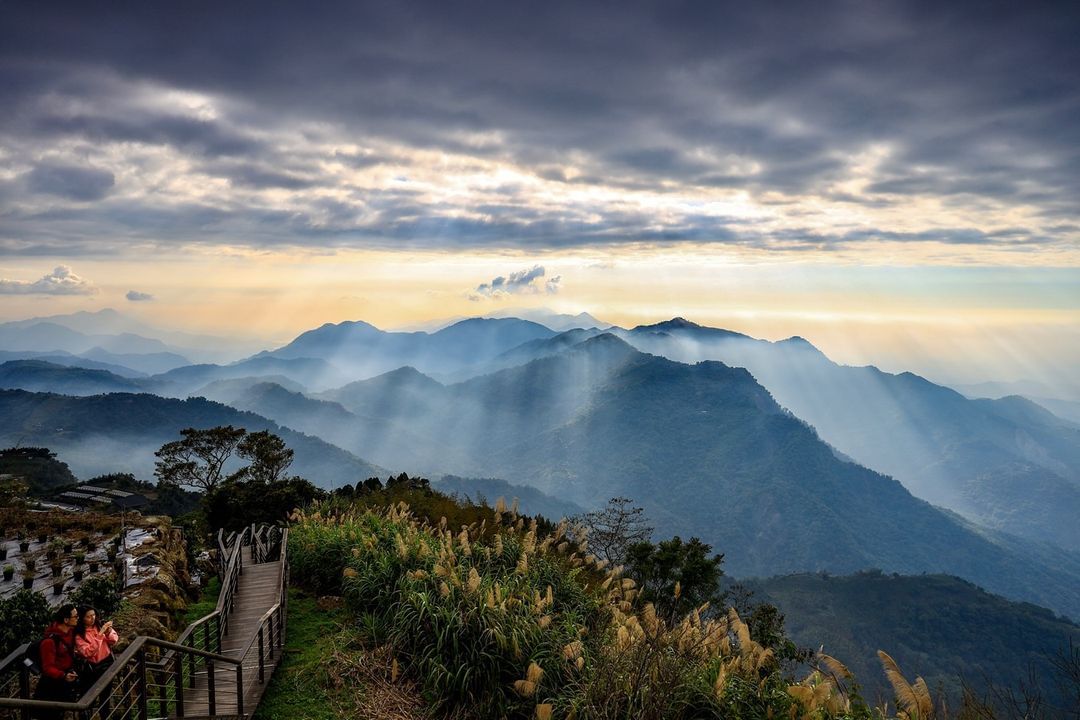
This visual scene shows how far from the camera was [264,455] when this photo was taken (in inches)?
1802

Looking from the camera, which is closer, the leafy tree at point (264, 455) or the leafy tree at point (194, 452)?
the leafy tree at point (264, 455)

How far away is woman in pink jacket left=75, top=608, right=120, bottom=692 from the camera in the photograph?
24.2 ft

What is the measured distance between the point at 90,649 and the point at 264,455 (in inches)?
1620

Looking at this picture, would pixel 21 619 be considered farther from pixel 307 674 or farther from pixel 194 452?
pixel 194 452

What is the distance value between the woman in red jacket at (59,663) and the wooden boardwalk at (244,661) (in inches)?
60.2

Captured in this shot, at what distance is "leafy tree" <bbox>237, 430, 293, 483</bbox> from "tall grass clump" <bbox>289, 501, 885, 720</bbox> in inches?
1352

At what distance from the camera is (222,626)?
10.9 metres

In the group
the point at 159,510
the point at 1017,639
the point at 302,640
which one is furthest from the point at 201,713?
the point at 1017,639

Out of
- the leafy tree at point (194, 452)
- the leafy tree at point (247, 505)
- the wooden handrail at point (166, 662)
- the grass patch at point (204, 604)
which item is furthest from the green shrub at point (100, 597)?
the leafy tree at point (194, 452)

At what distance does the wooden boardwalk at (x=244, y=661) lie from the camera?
336 inches

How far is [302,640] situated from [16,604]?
4186mm

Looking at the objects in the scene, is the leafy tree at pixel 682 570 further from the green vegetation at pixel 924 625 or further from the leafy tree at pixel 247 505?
the green vegetation at pixel 924 625

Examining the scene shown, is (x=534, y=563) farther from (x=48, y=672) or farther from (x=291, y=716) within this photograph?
(x=48, y=672)

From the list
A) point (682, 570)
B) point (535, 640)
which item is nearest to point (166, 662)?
point (535, 640)
